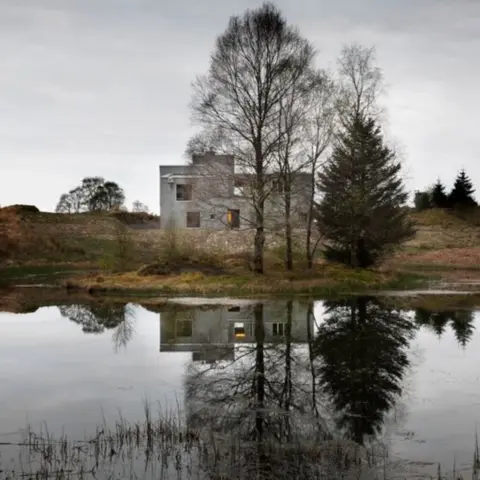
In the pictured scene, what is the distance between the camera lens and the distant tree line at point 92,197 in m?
98.1

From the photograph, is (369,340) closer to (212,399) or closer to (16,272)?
(212,399)

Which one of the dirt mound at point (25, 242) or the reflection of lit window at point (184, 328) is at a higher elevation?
the dirt mound at point (25, 242)

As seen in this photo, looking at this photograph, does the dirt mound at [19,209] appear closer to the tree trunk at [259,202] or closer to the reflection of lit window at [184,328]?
the tree trunk at [259,202]

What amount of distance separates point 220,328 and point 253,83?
52.5 feet

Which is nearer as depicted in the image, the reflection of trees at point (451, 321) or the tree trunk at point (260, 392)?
the tree trunk at point (260, 392)

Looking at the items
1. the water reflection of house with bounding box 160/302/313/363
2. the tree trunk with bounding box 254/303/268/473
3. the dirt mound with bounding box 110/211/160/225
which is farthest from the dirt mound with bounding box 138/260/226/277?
the dirt mound with bounding box 110/211/160/225

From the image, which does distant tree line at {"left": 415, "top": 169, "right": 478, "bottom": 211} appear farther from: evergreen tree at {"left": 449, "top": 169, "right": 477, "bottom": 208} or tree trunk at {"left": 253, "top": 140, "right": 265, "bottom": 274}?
tree trunk at {"left": 253, "top": 140, "right": 265, "bottom": 274}

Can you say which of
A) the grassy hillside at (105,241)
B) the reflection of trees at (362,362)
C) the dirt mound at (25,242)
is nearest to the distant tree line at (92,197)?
the grassy hillside at (105,241)

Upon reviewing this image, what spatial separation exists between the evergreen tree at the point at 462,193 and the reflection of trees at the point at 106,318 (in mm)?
58884

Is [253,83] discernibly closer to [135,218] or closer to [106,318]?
[106,318]

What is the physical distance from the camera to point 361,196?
33.3m

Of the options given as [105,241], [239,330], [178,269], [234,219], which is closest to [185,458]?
[239,330]

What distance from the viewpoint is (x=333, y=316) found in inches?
834

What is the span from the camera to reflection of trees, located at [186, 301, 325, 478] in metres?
7.80
